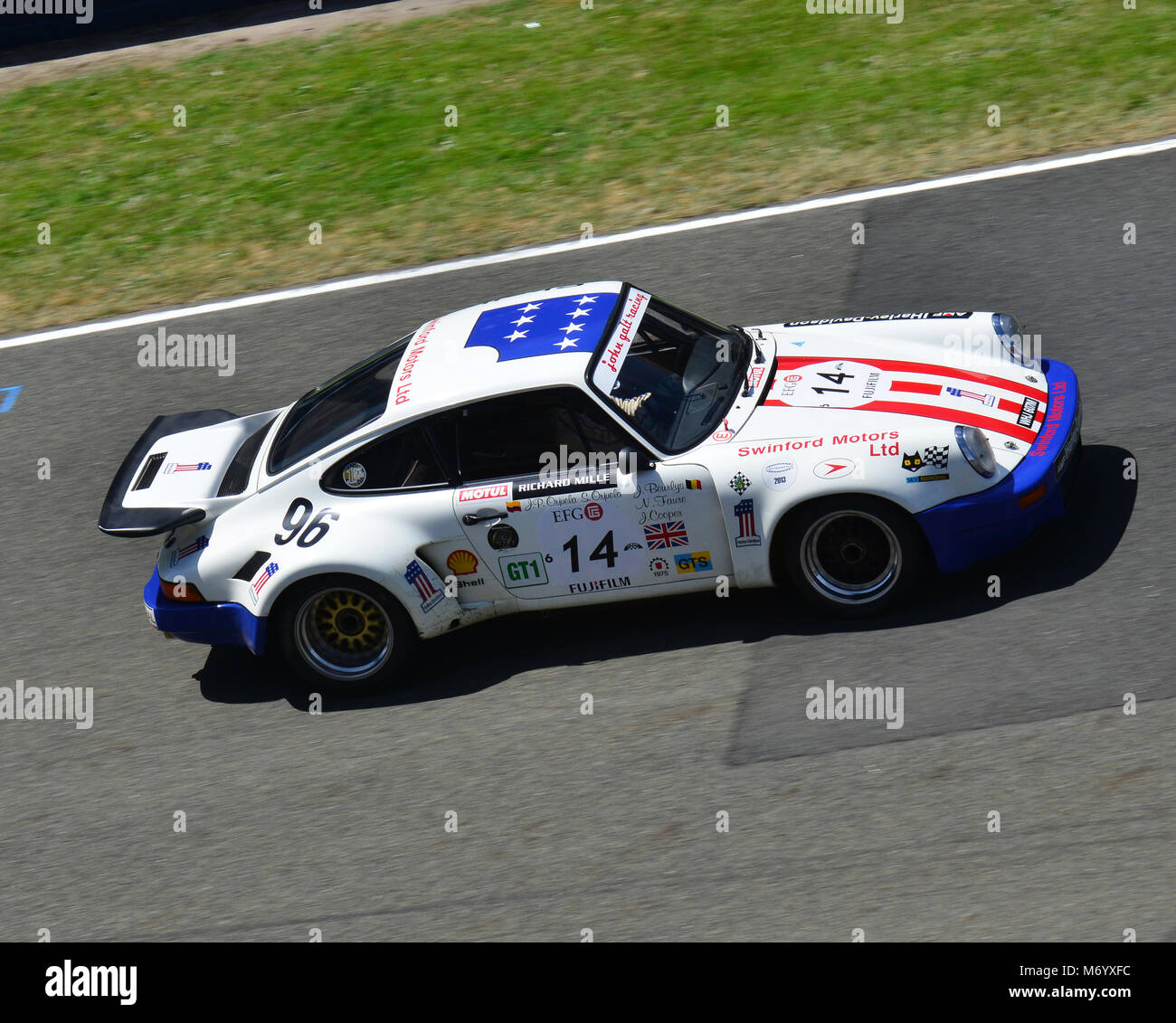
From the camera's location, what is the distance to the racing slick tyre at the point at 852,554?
6281 millimetres

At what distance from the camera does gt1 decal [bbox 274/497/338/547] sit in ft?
22.1

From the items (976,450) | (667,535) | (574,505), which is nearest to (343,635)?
(574,505)

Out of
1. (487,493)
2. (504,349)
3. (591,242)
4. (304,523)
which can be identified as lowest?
(304,523)

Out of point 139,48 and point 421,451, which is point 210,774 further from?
point 139,48

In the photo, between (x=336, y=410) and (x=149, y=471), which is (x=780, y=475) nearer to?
(x=336, y=410)

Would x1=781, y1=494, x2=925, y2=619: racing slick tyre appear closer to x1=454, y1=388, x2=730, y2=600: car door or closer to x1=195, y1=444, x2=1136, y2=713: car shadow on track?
x1=195, y1=444, x2=1136, y2=713: car shadow on track

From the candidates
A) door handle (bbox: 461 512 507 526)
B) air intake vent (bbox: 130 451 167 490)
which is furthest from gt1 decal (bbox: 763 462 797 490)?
air intake vent (bbox: 130 451 167 490)

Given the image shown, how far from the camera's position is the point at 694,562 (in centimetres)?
Result: 651

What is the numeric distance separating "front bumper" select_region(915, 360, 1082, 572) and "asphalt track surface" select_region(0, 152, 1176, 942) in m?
0.36

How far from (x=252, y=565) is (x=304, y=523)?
34 centimetres

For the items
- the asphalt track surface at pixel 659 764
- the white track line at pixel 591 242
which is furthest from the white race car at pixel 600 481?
the white track line at pixel 591 242

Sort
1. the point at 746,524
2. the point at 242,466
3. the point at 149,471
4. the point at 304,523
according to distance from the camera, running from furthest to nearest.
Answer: the point at 149,471 < the point at 242,466 < the point at 304,523 < the point at 746,524

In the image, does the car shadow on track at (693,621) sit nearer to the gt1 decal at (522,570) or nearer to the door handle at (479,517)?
the gt1 decal at (522,570)

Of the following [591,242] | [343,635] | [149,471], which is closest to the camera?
[343,635]
